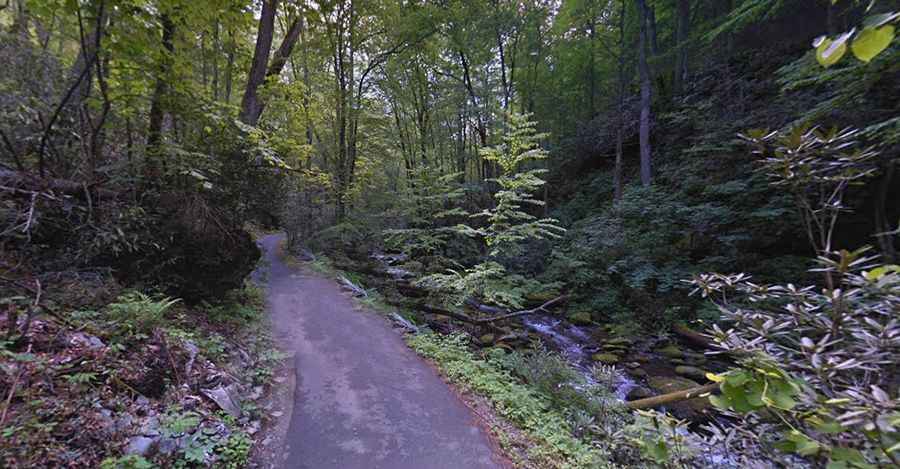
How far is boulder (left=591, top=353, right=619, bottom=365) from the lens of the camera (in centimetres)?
698

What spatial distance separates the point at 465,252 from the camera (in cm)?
1167

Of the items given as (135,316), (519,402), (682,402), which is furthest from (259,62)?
(682,402)

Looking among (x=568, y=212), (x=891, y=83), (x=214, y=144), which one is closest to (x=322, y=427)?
(x=214, y=144)

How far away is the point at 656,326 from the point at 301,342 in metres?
8.13

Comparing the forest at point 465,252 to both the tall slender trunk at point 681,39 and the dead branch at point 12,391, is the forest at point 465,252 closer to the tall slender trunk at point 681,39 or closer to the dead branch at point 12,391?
the dead branch at point 12,391

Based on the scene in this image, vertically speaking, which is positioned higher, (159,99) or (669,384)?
(159,99)

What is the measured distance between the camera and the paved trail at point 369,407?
3.04 m

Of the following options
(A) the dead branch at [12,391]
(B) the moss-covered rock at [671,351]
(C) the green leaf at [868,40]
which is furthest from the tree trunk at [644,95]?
(A) the dead branch at [12,391]

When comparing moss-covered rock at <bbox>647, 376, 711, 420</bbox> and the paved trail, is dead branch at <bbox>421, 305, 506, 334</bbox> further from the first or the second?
moss-covered rock at <bbox>647, 376, 711, 420</bbox>

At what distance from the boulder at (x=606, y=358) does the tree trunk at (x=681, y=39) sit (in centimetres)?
1118

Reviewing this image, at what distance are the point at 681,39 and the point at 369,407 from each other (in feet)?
52.5

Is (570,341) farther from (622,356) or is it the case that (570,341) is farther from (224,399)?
(224,399)

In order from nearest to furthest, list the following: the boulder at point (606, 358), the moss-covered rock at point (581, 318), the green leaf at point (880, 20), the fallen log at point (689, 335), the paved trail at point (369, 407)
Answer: the green leaf at point (880, 20)
the paved trail at point (369, 407)
the boulder at point (606, 358)
the fallen log at point (689, 335)
the moss-covered rock at point (581, 318)

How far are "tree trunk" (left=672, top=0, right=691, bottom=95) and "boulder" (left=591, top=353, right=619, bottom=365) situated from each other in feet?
36.7
